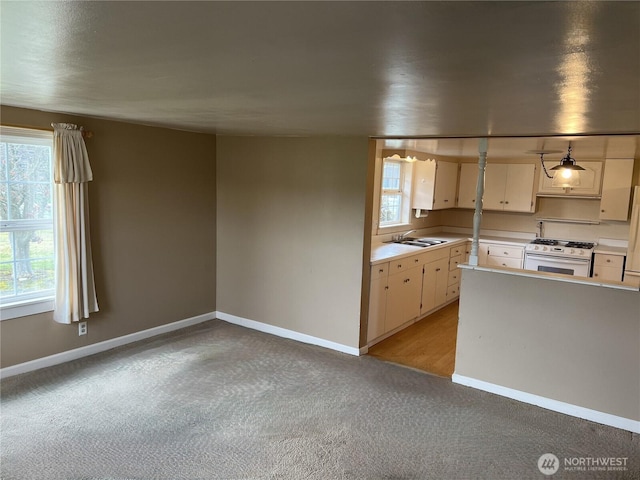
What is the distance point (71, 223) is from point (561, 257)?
5.61 metres

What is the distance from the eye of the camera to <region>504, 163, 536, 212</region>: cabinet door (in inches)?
249

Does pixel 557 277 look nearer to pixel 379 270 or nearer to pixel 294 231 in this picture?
pixel 379 270

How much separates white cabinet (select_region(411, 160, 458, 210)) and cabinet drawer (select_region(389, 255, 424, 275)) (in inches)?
51.8

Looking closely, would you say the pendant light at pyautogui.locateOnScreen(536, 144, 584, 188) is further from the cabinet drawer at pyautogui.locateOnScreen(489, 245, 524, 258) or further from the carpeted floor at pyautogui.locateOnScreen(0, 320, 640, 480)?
the carpeted floor at pyautogui.locateOnScreen(0, 320, 640, 480)

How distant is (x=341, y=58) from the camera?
5.12ft

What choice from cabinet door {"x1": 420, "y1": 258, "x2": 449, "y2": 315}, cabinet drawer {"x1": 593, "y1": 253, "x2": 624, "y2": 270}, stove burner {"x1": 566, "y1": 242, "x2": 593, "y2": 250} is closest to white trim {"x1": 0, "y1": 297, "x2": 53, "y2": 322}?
cabinet door {"x1": 420, "y1": 258, "x2": 449, "y2": 315}

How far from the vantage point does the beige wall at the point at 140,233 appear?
3789mm

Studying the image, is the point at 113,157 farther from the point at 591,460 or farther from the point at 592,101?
the point at 591,460

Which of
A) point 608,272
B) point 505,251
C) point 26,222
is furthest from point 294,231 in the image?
point 608,272
